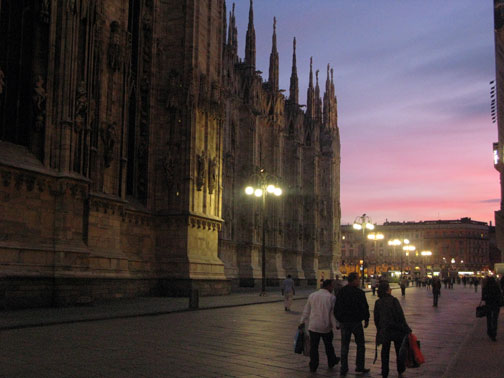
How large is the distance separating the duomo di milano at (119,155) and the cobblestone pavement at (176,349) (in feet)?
19.4

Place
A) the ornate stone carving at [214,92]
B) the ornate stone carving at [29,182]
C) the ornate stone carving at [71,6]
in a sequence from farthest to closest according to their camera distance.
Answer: the ornate stone carving at [214,92] → the ornate stone carving at [71,6] → the ornate stone carving at [29,182]

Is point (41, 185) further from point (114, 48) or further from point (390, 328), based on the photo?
point (390, 328)

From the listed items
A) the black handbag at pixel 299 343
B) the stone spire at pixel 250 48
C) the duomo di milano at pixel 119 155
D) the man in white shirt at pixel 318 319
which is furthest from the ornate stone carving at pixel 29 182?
the stone spire at pixel 250 48

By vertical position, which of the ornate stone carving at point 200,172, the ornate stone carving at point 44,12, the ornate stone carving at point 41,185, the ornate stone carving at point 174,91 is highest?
the ornate stone carving at point 44,12

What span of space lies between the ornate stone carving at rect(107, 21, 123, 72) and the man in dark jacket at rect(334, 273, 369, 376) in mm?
19798

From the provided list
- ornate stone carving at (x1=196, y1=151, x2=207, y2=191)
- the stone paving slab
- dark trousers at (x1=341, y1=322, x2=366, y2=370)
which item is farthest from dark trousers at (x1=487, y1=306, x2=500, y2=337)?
ornate stone carving at (x1=196, y1=151, x2=207, y2=191)

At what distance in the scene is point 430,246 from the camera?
6417 inches

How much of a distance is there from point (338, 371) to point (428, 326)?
31.6 ft

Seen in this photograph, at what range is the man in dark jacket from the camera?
32.1ft

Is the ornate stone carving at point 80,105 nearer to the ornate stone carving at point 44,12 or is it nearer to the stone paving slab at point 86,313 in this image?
the ornate stone carving at point 44,12

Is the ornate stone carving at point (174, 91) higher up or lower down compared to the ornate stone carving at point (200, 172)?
higher up

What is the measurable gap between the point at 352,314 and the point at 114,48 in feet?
66.6

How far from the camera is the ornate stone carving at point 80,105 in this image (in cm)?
2331

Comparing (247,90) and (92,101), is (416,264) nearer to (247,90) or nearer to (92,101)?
(247,90)
